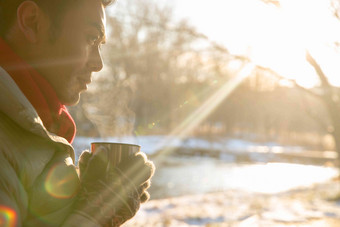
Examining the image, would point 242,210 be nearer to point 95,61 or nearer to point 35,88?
point 95,61

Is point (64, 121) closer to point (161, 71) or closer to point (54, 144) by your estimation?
point (54, 144)

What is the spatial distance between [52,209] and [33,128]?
0.26 meters

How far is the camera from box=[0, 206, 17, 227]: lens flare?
1017 millimetres

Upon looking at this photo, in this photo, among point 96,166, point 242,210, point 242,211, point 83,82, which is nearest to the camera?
point 96,166

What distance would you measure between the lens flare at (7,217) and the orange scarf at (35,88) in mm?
394

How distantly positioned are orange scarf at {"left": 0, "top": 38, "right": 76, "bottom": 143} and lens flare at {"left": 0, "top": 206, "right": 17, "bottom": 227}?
1.29 feet

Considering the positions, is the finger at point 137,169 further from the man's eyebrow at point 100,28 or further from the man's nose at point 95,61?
the man's eyebrow at point 100,28

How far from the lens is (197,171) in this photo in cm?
1558

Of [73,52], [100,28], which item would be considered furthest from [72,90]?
[100,28]

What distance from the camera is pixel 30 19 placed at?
51.6 inches

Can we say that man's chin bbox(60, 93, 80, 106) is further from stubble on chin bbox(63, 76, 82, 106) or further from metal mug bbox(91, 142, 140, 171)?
metal mug bbox(91, 142, 140, 171)

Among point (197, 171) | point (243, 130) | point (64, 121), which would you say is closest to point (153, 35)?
point (197, 171)

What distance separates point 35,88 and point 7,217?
0.44m

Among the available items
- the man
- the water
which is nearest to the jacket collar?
the man
